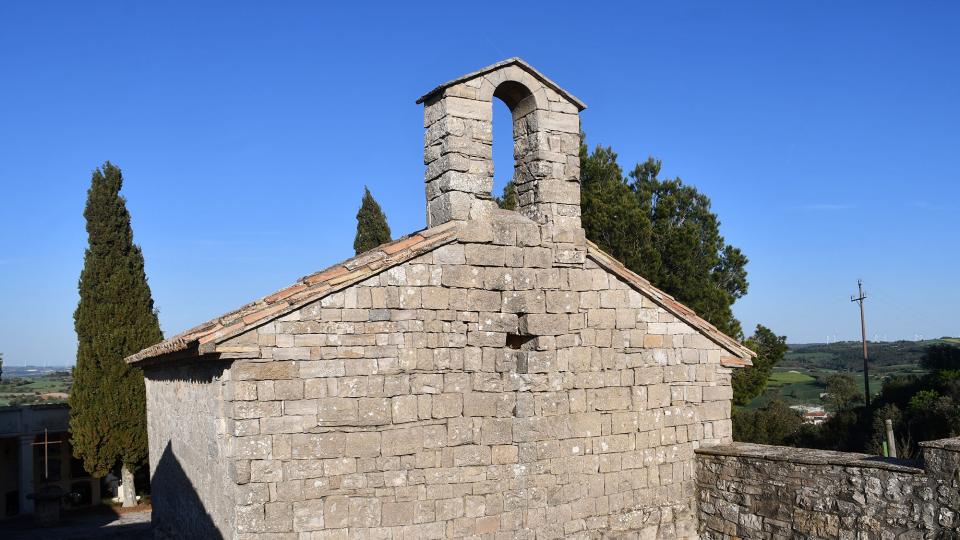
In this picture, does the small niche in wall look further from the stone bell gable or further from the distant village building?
the distant village building

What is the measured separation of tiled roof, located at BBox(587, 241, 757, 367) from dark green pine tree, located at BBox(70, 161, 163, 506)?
594 inches

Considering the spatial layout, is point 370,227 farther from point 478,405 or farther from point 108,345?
point 478,405

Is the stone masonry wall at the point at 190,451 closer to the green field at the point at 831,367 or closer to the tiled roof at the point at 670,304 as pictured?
the tiled roof at the point at 670,304

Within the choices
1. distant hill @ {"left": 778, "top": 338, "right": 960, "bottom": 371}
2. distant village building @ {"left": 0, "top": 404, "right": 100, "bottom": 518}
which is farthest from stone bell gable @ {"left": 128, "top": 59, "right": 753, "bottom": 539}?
distant hill @ {"left": 778, "top": 338, "right": 960, "bottom": 371}

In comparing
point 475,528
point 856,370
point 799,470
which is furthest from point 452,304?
point 856,370

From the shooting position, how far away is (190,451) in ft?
29.2

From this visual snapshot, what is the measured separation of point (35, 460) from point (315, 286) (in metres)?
17.8

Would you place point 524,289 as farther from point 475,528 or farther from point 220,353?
point 220,353

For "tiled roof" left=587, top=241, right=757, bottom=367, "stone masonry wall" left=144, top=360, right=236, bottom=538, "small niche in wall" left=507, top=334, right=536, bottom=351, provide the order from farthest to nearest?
"tiled roof" left=587, top=241, right=757, bottom=367
"small niche in wall" left=507, top=334, right=536, bottom=351
"stone masonry wall" left=144, top=360, right=236, bottom=538

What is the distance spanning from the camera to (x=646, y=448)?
889cm

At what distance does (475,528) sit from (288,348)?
2.57 metres

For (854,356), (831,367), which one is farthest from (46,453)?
(854,356)

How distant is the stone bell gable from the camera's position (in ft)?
23.0

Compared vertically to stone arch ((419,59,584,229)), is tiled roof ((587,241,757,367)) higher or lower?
lower
